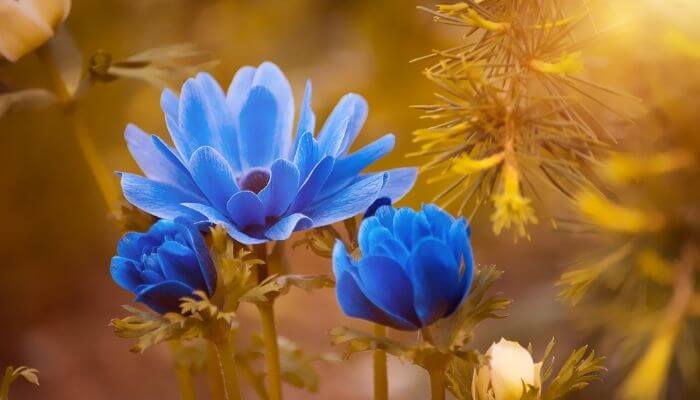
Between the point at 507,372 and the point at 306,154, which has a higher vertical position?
the point at 306,154

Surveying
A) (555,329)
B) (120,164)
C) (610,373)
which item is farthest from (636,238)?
(120,164)

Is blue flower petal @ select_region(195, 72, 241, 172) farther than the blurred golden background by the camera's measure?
No

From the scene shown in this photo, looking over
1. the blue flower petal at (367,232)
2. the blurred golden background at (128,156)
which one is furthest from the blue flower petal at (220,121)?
the blurred golden background at (128,156)

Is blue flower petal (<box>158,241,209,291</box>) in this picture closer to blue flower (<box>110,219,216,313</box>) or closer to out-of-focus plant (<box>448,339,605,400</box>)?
blue flower (<box>110,219,216,313</box>)

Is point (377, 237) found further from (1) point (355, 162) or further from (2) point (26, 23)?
(2) point (26, 23)

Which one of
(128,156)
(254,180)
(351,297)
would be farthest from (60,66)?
(128,156)

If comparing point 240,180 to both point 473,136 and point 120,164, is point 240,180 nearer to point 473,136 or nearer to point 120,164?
point 473,136

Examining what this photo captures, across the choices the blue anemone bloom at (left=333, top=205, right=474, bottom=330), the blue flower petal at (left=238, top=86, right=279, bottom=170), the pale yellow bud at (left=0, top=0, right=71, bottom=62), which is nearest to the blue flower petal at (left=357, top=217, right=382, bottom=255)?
the blue anemone bloom at (left=333, top=205, right=474, bottom=330)
